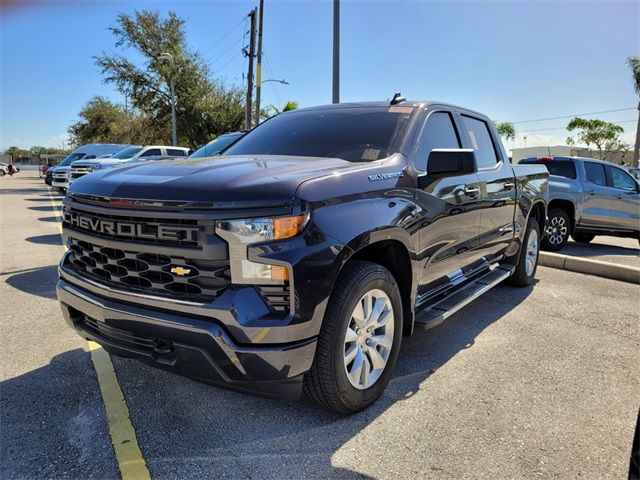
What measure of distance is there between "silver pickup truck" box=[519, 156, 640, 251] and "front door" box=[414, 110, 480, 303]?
5.44 metres

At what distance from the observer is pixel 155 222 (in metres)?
2.49

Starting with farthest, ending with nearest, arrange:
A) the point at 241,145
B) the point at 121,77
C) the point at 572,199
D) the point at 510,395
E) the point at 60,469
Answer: the point at 121,77, the point at 572,199, the point at 241,145, the point at 510,395, the point at 60,469

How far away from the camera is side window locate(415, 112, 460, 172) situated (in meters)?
3.52

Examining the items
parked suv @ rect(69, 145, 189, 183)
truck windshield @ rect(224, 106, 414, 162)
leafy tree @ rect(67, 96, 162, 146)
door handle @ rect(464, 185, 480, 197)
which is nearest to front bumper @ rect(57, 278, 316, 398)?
truck windshield @ rect(224, 106, 414, 162)

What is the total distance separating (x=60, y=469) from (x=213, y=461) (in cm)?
72

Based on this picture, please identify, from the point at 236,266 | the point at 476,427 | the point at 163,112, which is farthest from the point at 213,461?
the point at 163,112

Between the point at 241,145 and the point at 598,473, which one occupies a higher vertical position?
the point at 241,145

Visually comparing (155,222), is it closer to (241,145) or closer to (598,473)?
(241,145)

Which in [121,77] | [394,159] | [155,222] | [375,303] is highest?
[121,77]

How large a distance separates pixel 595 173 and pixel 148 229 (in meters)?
9.41

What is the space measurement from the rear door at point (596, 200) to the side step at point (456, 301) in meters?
5.12

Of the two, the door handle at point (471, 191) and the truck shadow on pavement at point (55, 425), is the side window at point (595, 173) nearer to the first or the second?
the door handle at point (471, 191)

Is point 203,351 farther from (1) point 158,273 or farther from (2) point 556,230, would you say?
(2) point 556,230

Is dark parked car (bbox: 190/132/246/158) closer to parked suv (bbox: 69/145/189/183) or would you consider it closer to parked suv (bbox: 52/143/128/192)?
parked suv (bbox: 69/145/189/183)
